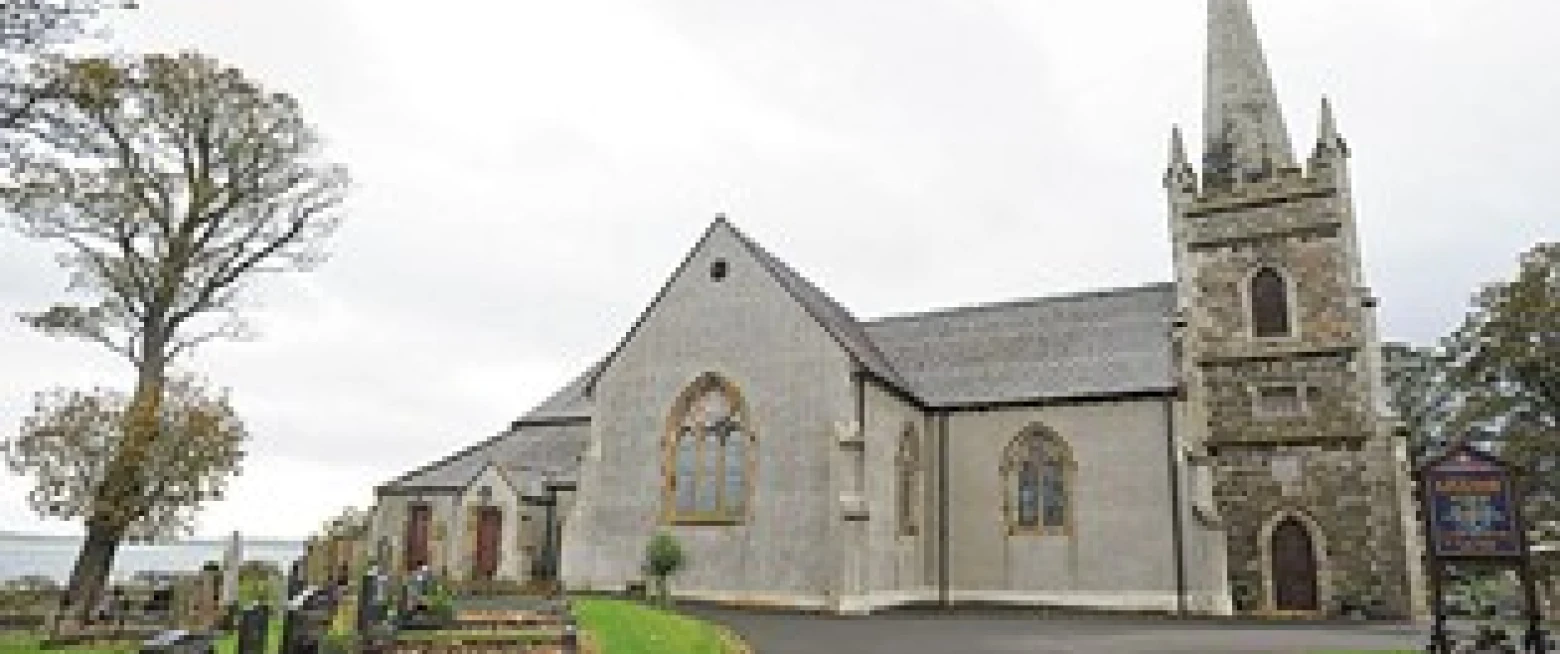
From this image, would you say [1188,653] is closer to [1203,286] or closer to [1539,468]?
[1203,286]

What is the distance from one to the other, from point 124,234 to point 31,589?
9.08m

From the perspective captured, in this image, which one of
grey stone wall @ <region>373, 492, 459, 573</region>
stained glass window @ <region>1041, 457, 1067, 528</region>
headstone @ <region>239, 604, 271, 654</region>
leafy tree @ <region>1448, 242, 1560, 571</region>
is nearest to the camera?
headstone @ <region>239, 604, 271, 654</region>

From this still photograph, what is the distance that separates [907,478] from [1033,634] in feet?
28.6

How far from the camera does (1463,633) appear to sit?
17.3 metres

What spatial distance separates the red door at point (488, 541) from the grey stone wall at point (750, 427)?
3938 mm

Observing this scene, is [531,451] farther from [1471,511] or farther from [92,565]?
[1471,511]

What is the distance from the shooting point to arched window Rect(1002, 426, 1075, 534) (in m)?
26.0

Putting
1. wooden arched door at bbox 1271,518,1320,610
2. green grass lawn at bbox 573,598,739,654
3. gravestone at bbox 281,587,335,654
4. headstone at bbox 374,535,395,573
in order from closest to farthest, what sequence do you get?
gravestone at bbox 281,587,335,654 < green grass lawn at bbox 573,598,739,654 < wooden arched door at bbox 1271,518,1320,610 < headstone at bbox 374,535,395,573

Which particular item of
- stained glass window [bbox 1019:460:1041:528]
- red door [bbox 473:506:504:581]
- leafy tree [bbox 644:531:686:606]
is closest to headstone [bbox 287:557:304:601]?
leafy tree [bbox 644:531:686:606]

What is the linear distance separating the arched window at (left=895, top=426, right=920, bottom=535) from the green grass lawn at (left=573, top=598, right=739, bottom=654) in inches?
334

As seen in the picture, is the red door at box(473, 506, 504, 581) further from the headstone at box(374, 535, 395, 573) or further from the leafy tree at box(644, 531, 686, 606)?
the leafy tree at box(644, 531, 686, 606)

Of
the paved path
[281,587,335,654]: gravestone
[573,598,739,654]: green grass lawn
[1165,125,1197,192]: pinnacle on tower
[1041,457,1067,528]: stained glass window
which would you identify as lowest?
the paved path

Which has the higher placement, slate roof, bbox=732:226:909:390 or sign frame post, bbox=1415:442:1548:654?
slate roof, bbox=732:226:909:390

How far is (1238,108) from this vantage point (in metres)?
28.7
